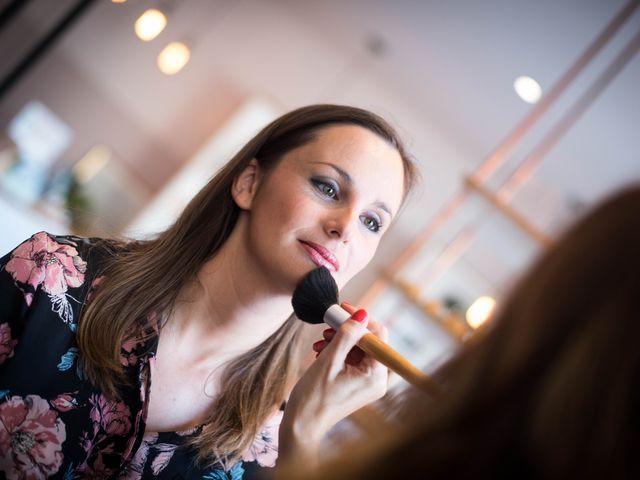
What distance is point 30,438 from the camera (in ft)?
2.58

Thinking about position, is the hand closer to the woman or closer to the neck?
the woman

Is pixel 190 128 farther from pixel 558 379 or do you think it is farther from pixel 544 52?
pixel 558 379

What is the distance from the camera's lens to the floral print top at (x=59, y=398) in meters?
0.79

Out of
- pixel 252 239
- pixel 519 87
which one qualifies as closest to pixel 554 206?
pixel 519 87

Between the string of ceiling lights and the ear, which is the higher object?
the string of ceiling lights

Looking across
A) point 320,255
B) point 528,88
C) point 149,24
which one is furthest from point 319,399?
point 149,24

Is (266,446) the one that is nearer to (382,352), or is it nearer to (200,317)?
(200,317)

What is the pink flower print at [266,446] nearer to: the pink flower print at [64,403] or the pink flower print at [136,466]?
the pink flower print at [136,466]

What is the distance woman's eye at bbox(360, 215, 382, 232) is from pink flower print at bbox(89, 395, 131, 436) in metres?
0.44

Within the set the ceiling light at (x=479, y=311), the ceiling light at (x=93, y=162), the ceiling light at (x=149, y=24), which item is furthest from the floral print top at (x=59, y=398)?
the ceiling light at (x=93, y=162)

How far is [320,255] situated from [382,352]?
8.3 inches

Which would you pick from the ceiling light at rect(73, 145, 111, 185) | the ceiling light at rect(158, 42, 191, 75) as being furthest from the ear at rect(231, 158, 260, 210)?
the ceiling light at rect(73, 145, 111, 185)

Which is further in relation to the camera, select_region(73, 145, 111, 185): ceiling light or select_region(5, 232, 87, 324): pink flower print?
select_region(73, 145, 111, 185): ceiling light

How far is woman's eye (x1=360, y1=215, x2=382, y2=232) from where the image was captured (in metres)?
0.97
